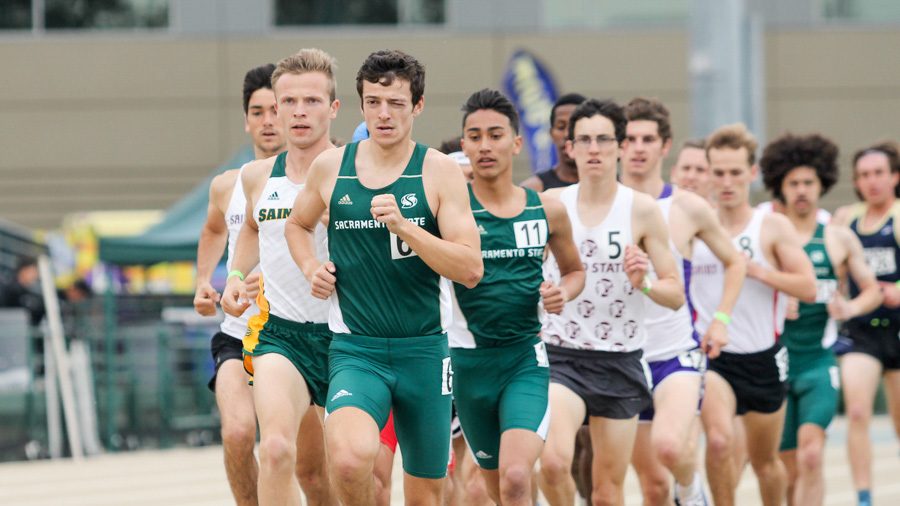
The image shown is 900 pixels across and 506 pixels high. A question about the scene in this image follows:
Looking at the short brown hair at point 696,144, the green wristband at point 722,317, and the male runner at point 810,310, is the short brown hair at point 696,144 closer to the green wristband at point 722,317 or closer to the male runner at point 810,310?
the male runner at point 810,310

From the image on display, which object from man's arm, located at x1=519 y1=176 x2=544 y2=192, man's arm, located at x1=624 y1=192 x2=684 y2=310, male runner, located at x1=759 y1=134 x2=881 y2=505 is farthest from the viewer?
male runner, located at x1=759 y1=134 x2=881 y2=505

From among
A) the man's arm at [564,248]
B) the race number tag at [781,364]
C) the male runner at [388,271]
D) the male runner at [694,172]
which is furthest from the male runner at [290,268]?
the male runner at [694,172]

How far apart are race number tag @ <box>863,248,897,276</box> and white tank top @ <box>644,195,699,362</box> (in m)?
3.37

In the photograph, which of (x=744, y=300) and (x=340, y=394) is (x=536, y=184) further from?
(x=340, y=394)

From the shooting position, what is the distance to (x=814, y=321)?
35.7 feet

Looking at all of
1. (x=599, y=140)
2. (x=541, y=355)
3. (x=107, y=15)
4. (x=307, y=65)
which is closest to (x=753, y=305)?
(x=599, y=140)

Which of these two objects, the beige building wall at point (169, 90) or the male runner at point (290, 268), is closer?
the male runner at point (290, 268)

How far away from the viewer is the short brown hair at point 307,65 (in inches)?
303

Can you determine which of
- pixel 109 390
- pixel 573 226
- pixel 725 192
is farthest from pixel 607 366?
pixel 109 390

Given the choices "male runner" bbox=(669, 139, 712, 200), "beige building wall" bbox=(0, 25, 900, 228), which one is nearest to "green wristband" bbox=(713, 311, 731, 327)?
"male runner" bbox=(669, 139, 712, 200)

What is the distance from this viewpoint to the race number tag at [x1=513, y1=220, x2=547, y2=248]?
7996 mm

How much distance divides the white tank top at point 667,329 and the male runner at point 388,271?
239 centimetres

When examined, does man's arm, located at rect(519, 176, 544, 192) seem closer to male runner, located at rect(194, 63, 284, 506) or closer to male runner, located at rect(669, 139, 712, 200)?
male runner, located at rect(669, 139, 712, 200)

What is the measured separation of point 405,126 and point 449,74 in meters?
20.8
